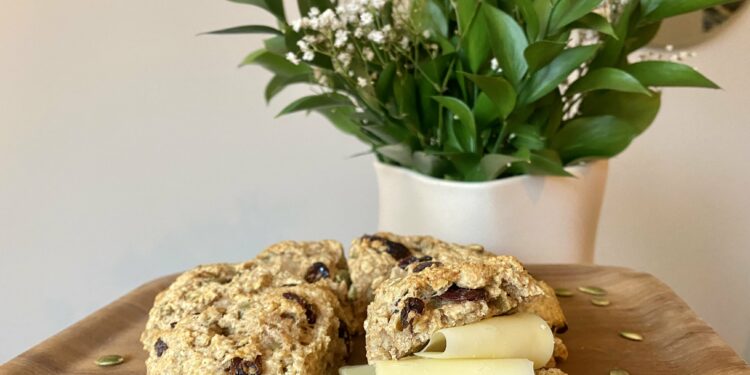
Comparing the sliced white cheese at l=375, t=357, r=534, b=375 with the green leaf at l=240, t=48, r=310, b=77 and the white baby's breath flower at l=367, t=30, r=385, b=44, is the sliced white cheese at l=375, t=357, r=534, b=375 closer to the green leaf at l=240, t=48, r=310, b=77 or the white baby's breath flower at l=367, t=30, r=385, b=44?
the white baby's breath flower at l=367, t=30, r=385, b=44

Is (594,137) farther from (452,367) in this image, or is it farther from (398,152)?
(452,367)

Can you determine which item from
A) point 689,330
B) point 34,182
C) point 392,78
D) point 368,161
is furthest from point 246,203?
point 689,330

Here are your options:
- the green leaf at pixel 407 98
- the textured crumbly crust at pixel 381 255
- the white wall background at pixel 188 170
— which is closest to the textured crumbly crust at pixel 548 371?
the textured crumbly crust at pixel 381 255

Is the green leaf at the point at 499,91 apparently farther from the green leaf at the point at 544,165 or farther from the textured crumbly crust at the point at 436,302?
the textured crumbly crust at the point at 436,302

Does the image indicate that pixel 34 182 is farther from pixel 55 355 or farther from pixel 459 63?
pixel 459 63

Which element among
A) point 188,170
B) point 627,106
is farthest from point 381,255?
point 188,170
